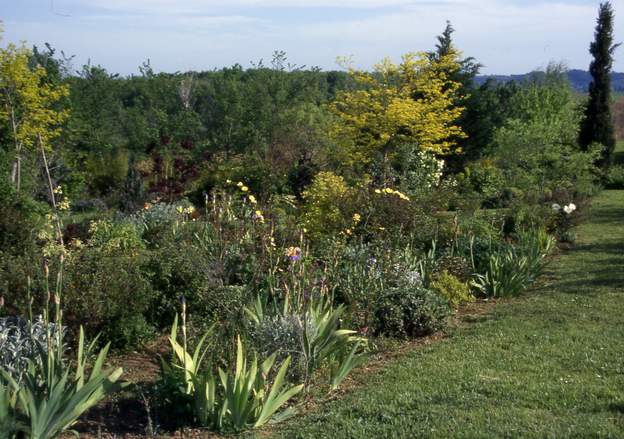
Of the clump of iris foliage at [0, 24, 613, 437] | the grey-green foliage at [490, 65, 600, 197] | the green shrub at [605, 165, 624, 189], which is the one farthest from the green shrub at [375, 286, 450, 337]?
the green shrub at [605, 165, 624, 189]

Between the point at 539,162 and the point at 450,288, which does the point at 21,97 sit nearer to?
the point at 539,162

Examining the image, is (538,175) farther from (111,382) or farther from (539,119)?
(111,382)

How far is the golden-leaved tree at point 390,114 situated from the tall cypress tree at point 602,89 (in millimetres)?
11723

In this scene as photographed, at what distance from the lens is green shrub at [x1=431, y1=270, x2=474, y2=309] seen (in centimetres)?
813

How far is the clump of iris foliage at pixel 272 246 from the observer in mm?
5055

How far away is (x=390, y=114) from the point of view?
1606 centimetres

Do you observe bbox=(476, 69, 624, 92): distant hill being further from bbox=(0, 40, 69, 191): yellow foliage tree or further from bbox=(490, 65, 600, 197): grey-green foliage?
bbox=(0, 40, 69, 191): yellow foliage tree

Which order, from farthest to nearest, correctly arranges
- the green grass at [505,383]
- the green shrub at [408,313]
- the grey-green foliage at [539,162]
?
the grey-green foliage at [539,162] → the green shrub at [408,313] → the green grass at [505,383]

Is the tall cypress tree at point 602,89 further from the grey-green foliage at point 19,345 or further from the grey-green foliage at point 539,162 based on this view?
the grey-green foliage at point 19,345

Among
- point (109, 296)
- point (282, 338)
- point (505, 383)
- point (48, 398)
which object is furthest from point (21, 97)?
point (505, 383)

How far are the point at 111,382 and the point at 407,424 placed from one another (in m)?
1.96

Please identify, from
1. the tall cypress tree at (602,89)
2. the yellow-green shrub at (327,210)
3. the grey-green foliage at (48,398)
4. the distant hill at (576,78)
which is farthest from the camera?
the distant hill at (576,78)

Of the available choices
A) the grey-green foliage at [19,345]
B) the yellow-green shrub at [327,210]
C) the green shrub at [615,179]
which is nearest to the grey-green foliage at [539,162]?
the yellow-green shrub at [327,210]

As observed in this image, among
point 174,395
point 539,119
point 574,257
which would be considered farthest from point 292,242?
point 539,119
